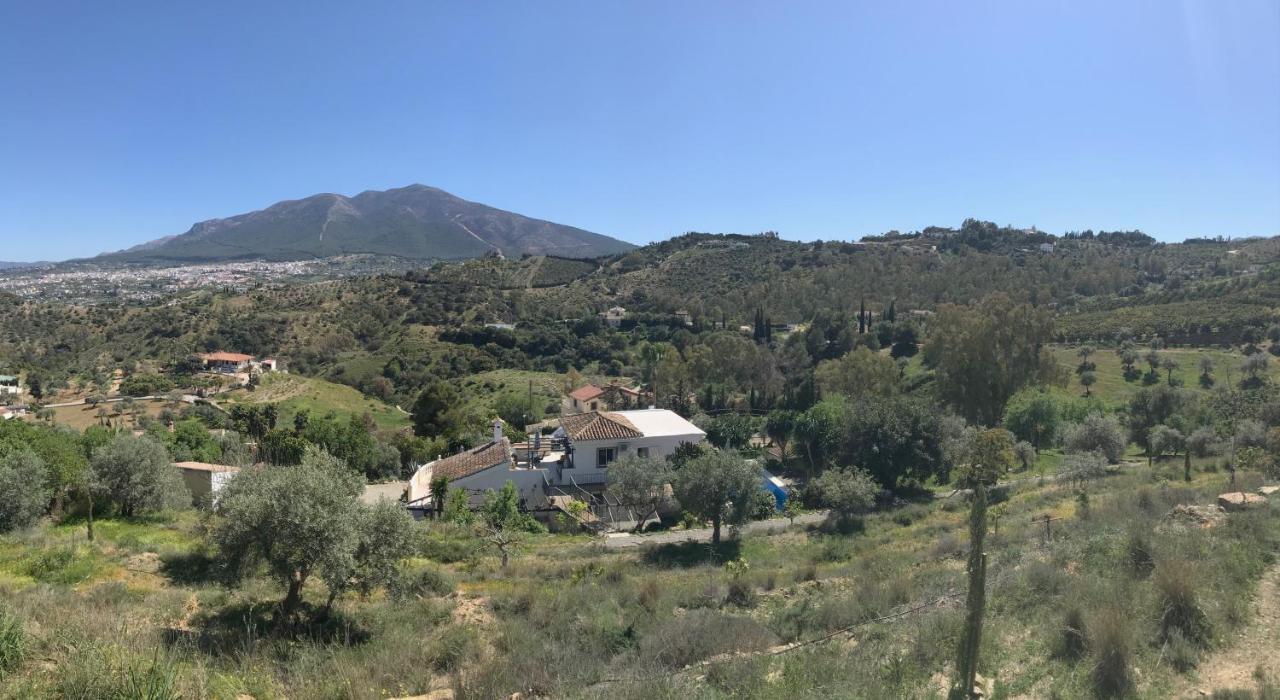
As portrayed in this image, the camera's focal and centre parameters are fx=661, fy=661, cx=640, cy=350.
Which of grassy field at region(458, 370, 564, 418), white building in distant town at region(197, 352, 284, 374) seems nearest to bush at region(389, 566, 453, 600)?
grassy field at region(458, 370, 564, 418)

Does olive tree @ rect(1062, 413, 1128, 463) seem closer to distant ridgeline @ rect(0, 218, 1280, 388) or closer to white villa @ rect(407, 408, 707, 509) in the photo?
white villa @ rect(407, 408, 707, 509)

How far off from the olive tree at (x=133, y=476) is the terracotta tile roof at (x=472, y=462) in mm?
9622

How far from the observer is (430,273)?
Result: 4579 inches

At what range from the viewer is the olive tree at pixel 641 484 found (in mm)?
23562

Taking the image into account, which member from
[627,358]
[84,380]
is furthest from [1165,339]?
[84,380]

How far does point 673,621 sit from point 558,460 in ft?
65.4

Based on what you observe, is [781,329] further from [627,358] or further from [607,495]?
[607,495]

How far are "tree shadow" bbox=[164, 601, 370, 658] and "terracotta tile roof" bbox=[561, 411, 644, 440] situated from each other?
18530 mm

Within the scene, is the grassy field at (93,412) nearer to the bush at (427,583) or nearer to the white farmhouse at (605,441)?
the white farmhouse at (605,441)

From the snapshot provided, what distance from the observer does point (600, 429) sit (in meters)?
30.2

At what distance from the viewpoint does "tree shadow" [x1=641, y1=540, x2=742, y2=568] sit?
719 inches

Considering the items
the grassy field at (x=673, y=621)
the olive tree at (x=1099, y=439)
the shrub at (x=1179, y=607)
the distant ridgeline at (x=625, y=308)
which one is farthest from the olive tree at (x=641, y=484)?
the distant ridgeline at (x=625, y=308)

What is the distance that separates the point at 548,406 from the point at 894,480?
97.2ft

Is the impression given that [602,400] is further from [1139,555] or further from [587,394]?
[1139,555]
